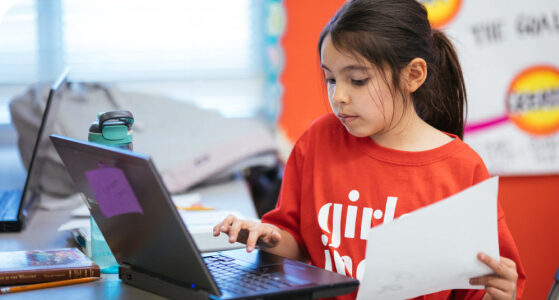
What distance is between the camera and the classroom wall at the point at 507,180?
215cm

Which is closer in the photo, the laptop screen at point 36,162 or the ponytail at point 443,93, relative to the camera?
the ponytail at point 443,93

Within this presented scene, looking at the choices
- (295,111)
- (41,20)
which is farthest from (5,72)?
(295,111)

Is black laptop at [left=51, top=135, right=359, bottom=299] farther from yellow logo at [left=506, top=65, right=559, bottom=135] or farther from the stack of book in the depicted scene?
yellow logo at [left=506, top=65, right=559, bottom=135]

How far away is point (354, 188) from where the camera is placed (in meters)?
1.12

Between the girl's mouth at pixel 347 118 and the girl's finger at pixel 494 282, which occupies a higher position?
the girl's mouth at pixel 347 118

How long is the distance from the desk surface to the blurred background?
0.42 metres

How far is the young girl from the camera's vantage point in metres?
1.04

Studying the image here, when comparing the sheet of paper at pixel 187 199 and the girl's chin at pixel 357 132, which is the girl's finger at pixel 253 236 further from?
the sheet of paper at pixel 187 199

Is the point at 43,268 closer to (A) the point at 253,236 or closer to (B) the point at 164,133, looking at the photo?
(A) the point at 253,236

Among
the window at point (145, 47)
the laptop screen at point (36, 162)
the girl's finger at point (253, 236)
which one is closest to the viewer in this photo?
the girl's finger at point (253, 236)

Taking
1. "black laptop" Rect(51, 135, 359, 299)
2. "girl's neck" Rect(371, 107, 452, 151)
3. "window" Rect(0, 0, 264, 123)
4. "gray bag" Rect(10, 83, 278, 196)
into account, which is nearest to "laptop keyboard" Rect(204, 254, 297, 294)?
"black laptop" Rect(51, 135, 359, 299)

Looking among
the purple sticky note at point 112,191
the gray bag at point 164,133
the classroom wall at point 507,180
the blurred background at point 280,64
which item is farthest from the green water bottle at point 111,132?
the classroom wall at point 507,180

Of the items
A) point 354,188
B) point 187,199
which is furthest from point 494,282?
point 187,199

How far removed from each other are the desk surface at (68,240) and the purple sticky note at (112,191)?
0.11m
